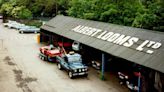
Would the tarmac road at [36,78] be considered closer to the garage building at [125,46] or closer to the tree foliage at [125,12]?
the garage building at [125,46]

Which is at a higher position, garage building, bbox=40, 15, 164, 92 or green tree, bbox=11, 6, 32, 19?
garage building, bbox=40, 15, 164, 92

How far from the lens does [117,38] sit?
24.0 meters

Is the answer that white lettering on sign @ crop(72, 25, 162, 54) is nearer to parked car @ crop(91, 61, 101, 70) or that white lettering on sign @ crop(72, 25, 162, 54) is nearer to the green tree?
parked car @ crop(91, 61, 101, 70)

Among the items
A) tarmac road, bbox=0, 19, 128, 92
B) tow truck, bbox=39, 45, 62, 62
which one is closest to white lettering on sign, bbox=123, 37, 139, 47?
tarmac road, bbox=0, 19, 128, 92

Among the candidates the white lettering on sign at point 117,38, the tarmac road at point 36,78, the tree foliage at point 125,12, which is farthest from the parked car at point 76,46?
the tree foliage at point 125,12

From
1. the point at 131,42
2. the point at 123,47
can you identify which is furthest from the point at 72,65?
the point at 131,42

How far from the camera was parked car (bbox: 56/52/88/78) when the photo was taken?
944 inches

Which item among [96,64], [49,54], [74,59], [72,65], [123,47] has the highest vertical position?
[123,47]

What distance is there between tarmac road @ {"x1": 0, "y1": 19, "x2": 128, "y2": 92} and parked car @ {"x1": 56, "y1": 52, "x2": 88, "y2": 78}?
53 cm

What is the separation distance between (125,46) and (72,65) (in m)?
5.26

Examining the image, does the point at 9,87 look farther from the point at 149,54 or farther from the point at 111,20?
the point at 111,20

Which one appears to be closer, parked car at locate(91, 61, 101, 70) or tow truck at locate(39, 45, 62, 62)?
parked car at locate(91, 61, 101, 70)

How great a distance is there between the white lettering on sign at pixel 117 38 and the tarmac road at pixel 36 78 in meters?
3.42

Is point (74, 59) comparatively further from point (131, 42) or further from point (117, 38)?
point (131, 42)
